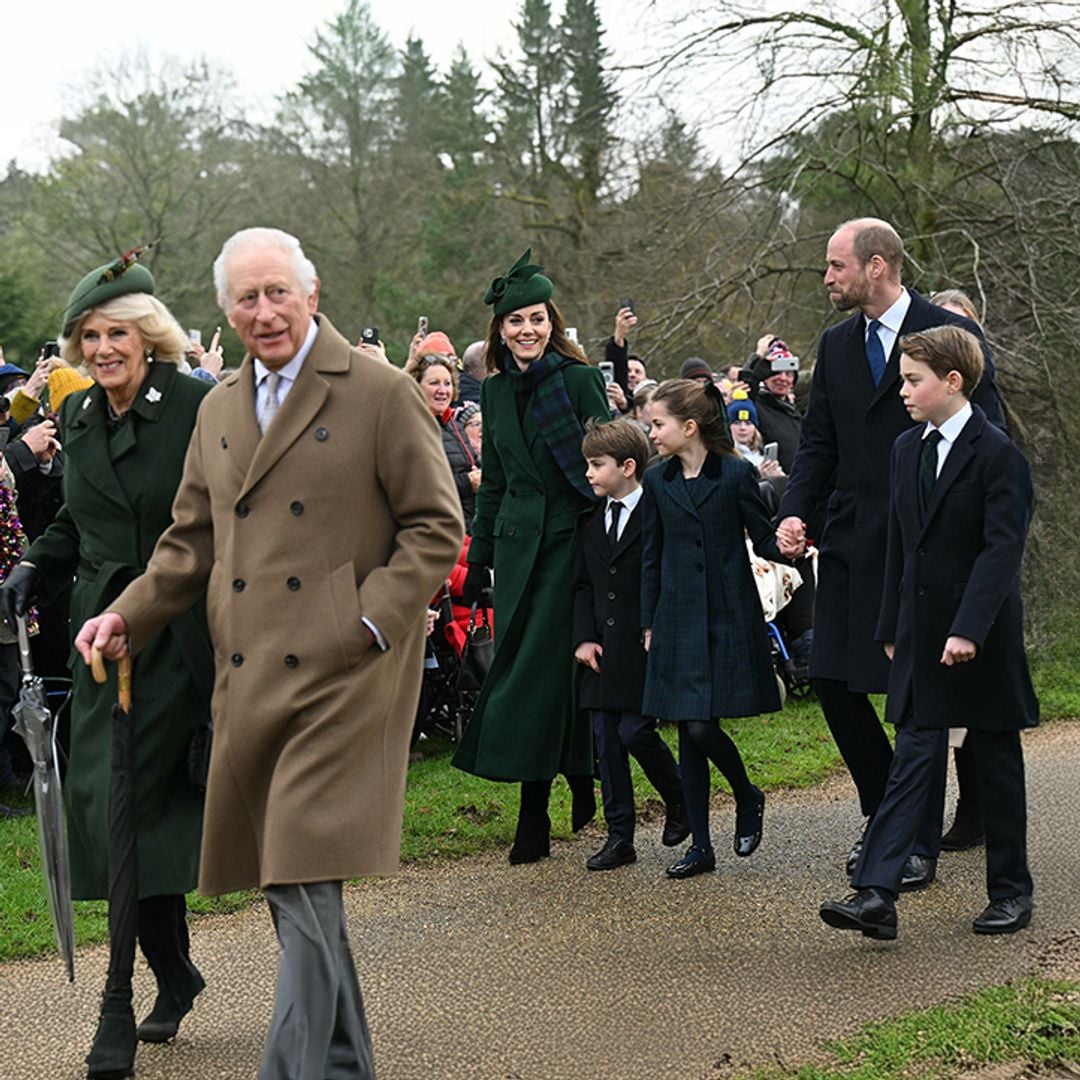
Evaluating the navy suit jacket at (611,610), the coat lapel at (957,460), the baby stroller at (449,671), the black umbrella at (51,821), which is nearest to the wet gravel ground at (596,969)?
the black umbrella at (51,821)

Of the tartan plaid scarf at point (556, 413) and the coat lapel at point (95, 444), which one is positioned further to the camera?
the tartan plaid scarf at point (556, 413)

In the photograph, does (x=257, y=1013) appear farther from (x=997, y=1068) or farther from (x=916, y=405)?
(x=916, y=405)

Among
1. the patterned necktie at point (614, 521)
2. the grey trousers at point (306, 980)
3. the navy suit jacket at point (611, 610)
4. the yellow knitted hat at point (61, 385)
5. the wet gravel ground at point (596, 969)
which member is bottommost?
the wet gravel ground at point (596, 969)

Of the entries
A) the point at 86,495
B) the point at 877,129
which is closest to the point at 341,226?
the point at 877,129

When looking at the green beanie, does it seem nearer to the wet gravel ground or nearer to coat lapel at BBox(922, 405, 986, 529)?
coat lapel at BBox(922, 405, 986, 529)

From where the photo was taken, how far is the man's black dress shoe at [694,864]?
648 centimetres

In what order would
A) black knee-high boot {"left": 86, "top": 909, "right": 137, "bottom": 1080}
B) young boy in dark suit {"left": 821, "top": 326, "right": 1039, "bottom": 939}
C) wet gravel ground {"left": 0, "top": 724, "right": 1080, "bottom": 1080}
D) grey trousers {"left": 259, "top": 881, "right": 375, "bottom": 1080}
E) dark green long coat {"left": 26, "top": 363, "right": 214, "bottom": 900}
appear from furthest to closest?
young boy in dark suit {"left": 821, "top": 326, "right": 1039, "bottom": 939}
dark green long coat {"left": 26, "top": 363, "right": 214, "bottom": 900}
wet gravel ground {"left": 0, "top": 724, "right": 1080, "bottom": 1080}
black knee-high boot {"left": 86, "top": 909, "right": 137, "bottom": 1080}
grey trousers {"left": 259, "top": 881, "right": 375, "bottom": 1080}

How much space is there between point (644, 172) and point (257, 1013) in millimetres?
14110

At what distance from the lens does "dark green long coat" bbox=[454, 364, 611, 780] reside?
6891 mm

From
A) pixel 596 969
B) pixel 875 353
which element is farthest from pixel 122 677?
pixel 875 353

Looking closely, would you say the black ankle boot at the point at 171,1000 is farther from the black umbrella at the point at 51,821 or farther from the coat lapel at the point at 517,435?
the coat lapel at the point at 517,435

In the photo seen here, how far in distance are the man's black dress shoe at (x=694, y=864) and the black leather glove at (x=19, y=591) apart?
8.70 feet

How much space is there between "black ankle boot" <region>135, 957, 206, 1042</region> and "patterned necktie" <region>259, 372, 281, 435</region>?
1663 millimetres

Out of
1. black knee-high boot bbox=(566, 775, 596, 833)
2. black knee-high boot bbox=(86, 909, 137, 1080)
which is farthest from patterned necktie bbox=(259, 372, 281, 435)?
black knee-high boot bbox=(566, 775, 596, 833)
